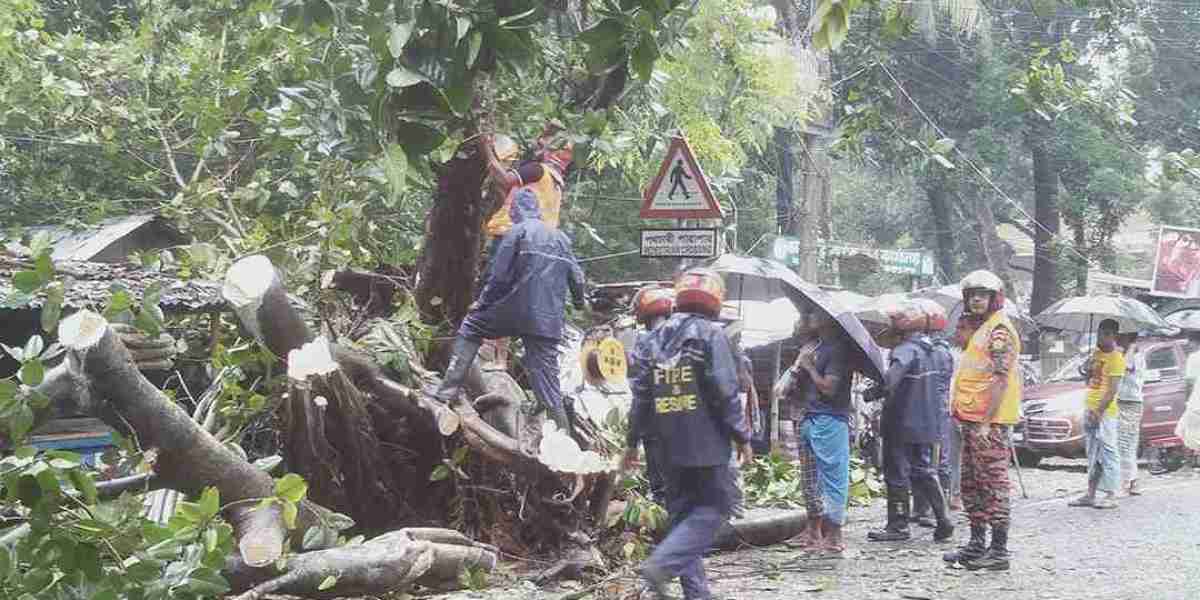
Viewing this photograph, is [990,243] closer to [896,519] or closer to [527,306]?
[896,519]

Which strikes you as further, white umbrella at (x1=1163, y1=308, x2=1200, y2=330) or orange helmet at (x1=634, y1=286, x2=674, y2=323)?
white umbrella at (x1=1163, y1=308, x2=1200, y2=330)

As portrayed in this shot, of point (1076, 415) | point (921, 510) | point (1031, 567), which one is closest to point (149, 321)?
point (1031, 567)

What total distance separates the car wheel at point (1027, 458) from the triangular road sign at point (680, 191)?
1050 cm

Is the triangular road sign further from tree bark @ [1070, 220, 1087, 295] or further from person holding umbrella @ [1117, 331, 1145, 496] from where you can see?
tree bark @ [1070, 220, 1087, 295]

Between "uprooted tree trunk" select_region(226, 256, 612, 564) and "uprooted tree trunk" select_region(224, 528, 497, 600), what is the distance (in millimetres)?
821

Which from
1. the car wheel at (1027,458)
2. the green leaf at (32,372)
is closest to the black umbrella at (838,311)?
the green leaf at (32,372)

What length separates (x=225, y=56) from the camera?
1233 cm

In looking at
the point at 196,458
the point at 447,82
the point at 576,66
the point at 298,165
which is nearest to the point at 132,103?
the point at 298,165

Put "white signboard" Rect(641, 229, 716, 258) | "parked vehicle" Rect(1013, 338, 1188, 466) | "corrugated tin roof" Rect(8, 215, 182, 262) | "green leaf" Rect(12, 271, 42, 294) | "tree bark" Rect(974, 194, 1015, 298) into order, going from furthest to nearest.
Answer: "tree bark" Rect(974, 194, 1015, 298), "parked vehicle" Rect(1013, 338, 1188, 466), "corrugated tin roof" Rect(8, 215, 182, 262), "white signboard" Rect(641, 229, 716, 258), "green leaf" Rect(12, 271, 42, 294)

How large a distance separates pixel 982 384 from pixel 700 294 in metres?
2.46

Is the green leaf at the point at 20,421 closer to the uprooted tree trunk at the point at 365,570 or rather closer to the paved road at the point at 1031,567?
the uprooted tree trunk at the point at 365,570

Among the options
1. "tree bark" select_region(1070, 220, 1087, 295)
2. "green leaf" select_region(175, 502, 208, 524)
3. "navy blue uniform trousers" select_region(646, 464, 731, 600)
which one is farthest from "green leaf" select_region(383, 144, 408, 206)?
"tree bark" select_region(1070, 220, 1087, 295)

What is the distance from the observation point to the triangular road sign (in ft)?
30.9

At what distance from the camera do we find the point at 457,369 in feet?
24.8
